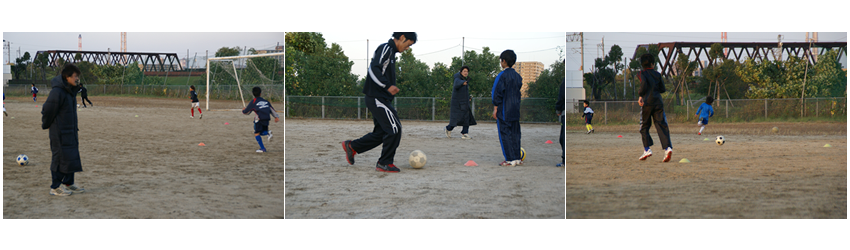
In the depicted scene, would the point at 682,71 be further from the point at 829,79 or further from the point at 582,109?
the point at 582,109

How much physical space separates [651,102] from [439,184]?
7.25 ft

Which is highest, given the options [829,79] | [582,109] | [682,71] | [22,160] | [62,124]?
[682,71]

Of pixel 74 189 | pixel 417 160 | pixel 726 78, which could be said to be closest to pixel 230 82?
pixel 74 189

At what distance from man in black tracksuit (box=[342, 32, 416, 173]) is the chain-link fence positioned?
4.63 ft

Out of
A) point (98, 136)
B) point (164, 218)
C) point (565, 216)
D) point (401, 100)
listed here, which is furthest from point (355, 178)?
point (401, 100)

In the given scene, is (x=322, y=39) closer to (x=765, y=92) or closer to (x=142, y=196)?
(x=142, y=196)

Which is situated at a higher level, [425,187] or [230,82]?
[230,82]

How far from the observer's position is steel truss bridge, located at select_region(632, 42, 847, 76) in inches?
178

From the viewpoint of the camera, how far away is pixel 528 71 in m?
8.59

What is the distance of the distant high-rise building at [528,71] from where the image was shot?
6.83 meters

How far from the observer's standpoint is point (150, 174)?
4457 mm

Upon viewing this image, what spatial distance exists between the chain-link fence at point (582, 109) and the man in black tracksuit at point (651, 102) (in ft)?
1.32

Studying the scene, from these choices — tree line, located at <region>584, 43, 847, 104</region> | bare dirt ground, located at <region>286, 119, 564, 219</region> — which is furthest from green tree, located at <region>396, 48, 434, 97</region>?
bare dirt ground, located at <region>286, 119, 564, 219</region>

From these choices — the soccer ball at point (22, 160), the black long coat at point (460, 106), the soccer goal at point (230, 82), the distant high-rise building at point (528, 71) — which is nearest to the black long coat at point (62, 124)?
the soccer ball at point (22, 160)
